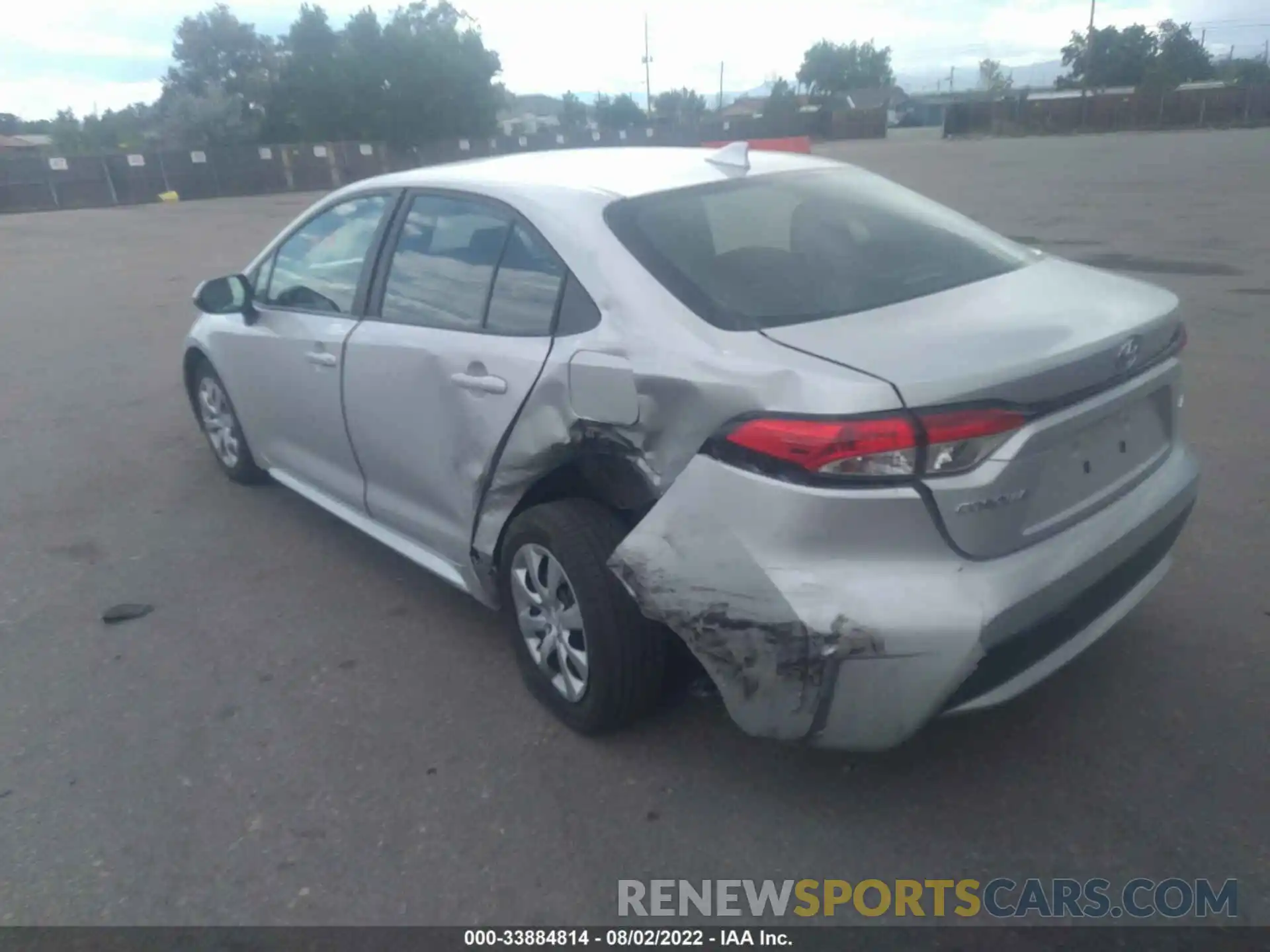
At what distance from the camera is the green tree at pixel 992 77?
370 feet

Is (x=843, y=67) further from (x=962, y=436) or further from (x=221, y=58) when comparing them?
(x=962, y=436)

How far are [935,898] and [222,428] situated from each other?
429 cm

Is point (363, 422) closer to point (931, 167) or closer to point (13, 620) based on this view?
point (13, 620)

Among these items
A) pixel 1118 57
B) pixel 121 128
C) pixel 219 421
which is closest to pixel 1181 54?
pixel 1118 57

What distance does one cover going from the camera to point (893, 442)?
2.42 meters

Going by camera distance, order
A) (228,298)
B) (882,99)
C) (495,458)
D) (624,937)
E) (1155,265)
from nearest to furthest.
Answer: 1. (624,937)
2. (495,458)
3. (228,298)
4. (1155,265)
5. (882,99)

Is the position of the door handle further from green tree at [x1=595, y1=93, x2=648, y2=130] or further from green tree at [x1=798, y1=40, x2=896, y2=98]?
green tree at [x1=798, y1=40, x2=896, y2=98]

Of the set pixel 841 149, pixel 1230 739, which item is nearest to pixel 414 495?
pixel 1230 739

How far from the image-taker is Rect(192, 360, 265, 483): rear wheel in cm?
535

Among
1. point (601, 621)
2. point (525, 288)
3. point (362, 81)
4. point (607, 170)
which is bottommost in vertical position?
point (601, 621)

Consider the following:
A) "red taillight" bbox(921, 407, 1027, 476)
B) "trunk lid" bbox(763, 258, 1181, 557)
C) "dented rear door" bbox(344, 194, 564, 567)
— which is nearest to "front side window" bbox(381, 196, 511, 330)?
"dented rear door" bbox(344, 194, 564, 567)

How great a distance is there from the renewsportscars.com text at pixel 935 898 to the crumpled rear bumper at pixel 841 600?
36 centimetres

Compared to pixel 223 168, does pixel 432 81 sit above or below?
above

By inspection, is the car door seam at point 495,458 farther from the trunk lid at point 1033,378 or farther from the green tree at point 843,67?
the green tree at point 843,67
